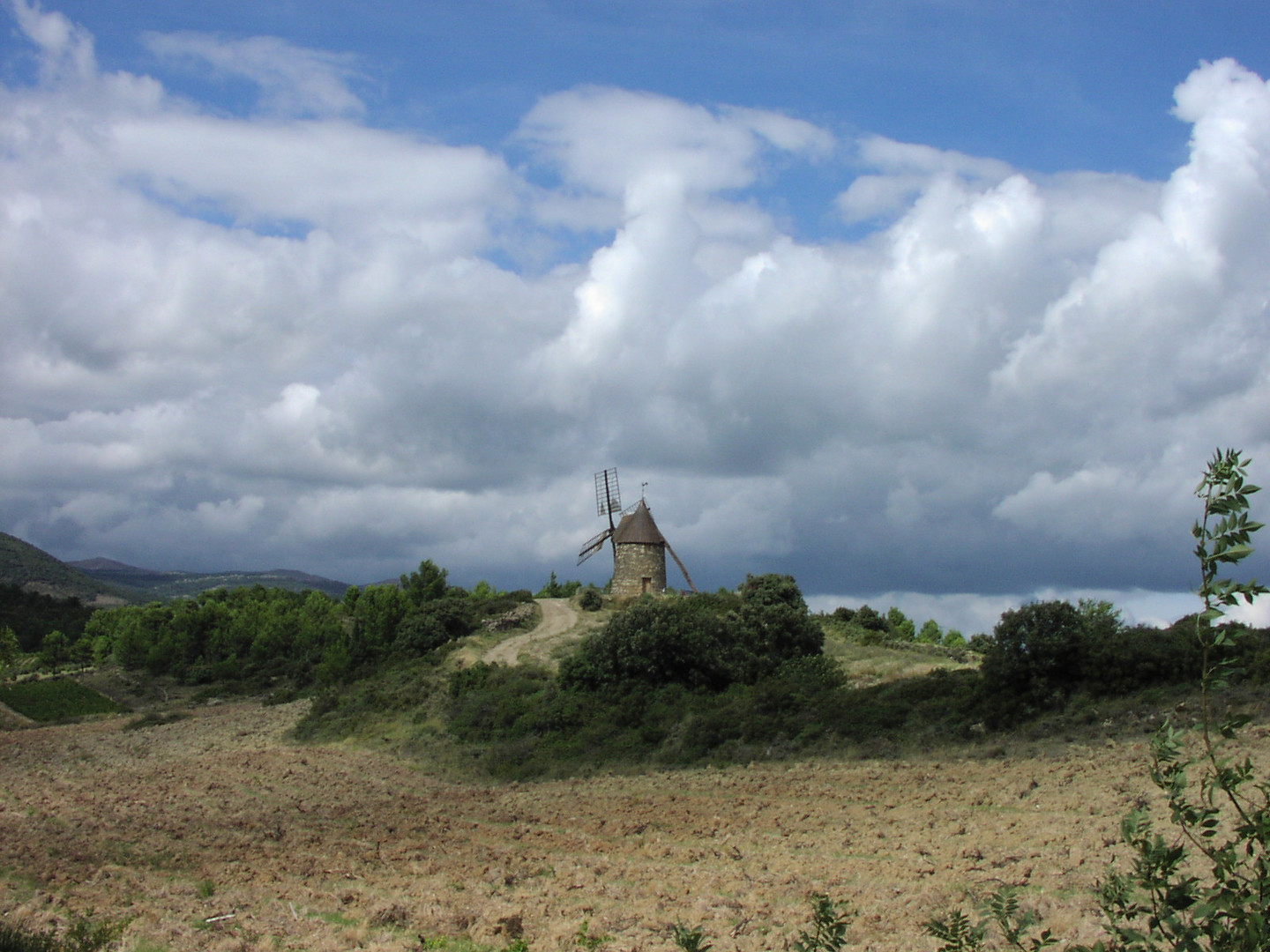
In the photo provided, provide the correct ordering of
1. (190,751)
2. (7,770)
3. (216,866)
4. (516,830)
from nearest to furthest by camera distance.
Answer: (216,866) < (516,830) < (7,770) < (190,751)

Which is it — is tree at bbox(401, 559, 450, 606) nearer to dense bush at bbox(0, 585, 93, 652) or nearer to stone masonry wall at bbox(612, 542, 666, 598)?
stone masonry wall at bbox(612, 542, 666, 598)

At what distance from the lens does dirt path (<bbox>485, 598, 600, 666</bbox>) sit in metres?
43.5

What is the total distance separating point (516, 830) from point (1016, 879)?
32.5 ft

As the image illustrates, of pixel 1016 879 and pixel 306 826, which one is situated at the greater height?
pixel 1016 879

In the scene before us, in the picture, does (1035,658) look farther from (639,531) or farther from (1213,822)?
(639,531)

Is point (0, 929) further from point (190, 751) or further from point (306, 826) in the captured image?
point (190, 751)

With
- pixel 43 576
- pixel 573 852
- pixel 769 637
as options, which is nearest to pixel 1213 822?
pixel 573 852

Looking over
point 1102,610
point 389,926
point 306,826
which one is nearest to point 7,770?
point 306,826

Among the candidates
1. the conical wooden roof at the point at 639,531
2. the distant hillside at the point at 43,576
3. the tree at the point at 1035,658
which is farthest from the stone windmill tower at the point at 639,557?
the distant hillside at the point at 43,576

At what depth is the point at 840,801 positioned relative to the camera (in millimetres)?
17328

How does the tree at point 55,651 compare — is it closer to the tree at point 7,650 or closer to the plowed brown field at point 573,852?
the tree at point 7,650

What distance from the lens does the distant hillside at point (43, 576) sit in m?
155

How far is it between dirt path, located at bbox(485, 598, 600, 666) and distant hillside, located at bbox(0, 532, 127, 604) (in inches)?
5260

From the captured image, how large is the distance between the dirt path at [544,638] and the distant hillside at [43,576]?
438ft
